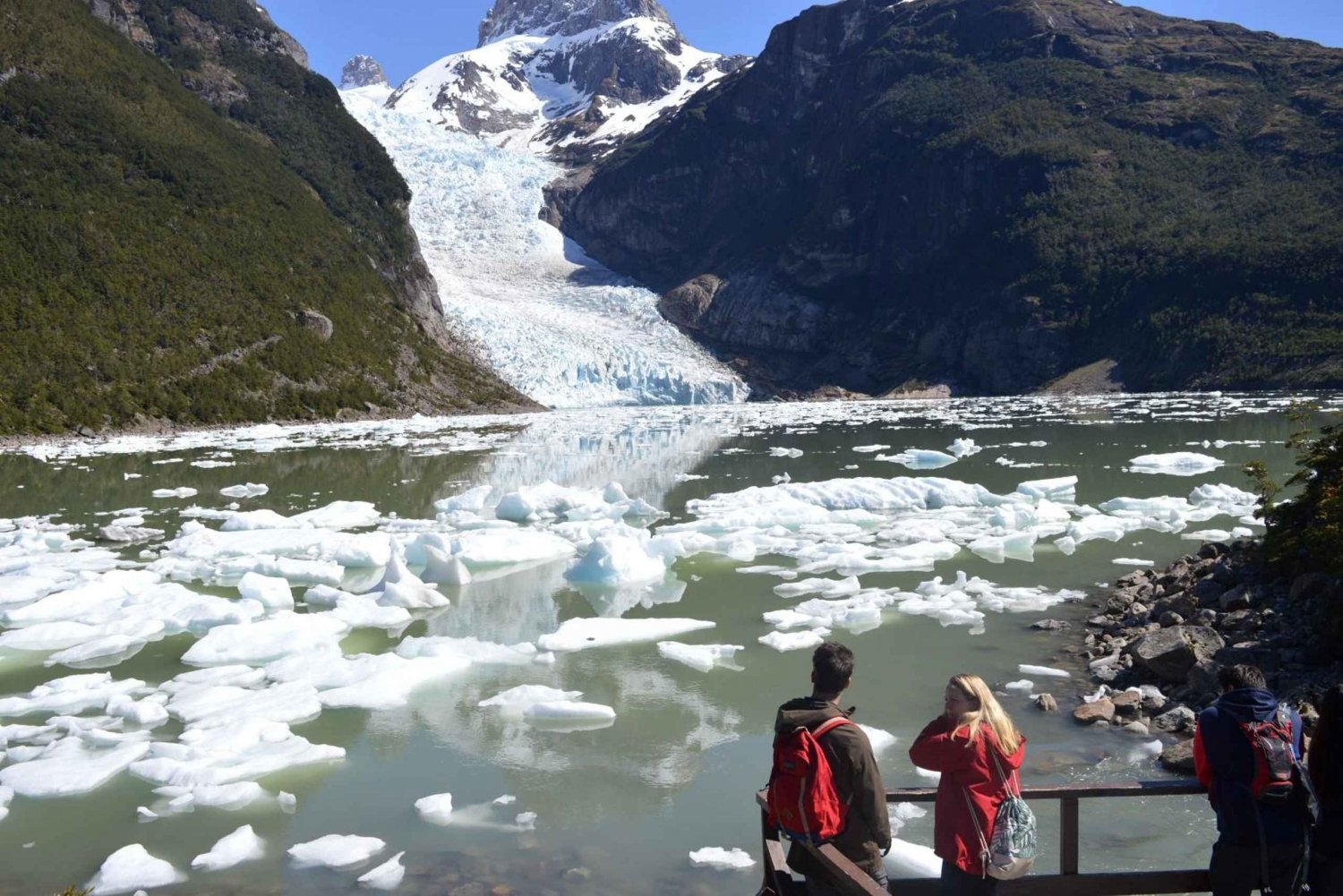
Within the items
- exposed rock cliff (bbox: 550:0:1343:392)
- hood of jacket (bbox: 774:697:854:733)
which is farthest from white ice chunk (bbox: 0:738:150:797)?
exposed rock cliff (bbox: 550:0:1343:392)

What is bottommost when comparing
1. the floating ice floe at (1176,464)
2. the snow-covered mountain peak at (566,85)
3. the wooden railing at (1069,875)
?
the floating ice floe at (1176,464)

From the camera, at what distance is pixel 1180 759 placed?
6.24m

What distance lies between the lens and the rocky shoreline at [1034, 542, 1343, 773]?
23.5ft

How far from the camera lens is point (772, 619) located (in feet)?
34.0

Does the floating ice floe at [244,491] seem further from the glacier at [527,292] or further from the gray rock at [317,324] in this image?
the glacier at [527,292]

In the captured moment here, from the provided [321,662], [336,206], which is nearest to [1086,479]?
[321,662]

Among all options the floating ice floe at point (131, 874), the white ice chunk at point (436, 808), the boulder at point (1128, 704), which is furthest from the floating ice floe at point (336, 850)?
the boulder at point (1128, 704)

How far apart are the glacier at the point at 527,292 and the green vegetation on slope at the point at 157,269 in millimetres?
14706

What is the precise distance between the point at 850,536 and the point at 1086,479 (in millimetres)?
8960

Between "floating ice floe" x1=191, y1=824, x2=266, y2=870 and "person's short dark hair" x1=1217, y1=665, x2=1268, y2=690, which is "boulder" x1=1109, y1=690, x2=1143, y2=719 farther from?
"floating ice floe" x1=191, y1=824, x2=266, y2=870

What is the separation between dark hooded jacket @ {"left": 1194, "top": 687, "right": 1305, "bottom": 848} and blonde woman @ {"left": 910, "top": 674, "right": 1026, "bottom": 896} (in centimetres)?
71

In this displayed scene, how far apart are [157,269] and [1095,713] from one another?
51.2 m

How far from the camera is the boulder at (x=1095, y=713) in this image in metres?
7.18

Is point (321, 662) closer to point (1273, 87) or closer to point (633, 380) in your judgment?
point (633, 380)
